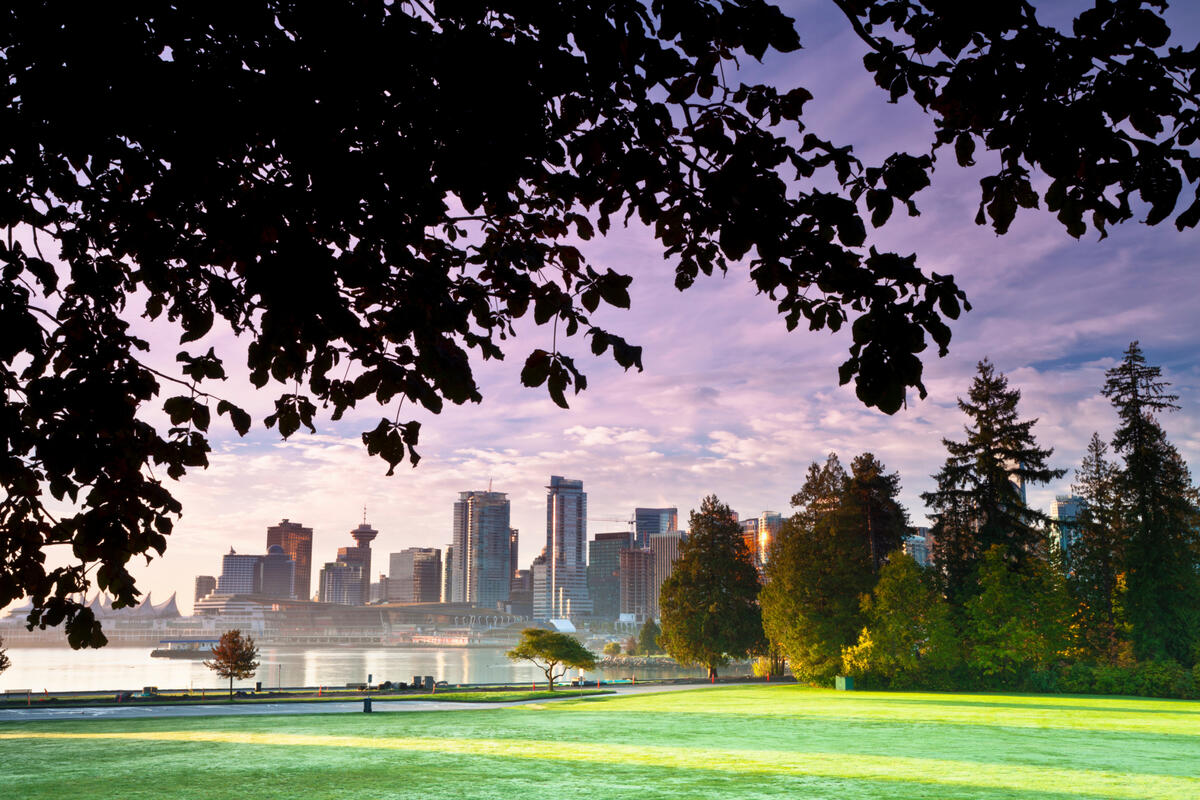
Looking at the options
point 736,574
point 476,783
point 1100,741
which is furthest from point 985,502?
point 476,783

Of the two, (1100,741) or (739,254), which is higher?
(739,254)

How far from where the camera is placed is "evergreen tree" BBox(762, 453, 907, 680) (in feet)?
194

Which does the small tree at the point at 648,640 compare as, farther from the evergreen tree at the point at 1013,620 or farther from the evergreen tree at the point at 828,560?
the evergreen tree at the point at 1013,620

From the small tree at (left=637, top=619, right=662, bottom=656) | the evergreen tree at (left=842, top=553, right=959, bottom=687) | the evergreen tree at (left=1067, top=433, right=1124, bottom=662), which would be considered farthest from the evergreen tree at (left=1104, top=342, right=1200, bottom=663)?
the small tree at (left=637, top=619, right=662, bottom=656)

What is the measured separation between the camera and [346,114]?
4035 millimetres

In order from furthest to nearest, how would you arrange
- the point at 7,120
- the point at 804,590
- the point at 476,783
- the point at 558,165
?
the point at 804,590
the point at 476,783
the point at 558,165
the point at 7,120

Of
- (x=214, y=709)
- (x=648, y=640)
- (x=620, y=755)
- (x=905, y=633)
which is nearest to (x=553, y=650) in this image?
(x=905, y=633)

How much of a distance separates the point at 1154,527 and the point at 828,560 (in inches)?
845

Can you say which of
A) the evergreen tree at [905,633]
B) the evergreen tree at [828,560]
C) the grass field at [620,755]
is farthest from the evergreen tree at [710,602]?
the grass field at [620,755]

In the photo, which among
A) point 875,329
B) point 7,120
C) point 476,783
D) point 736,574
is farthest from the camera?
point 736,574

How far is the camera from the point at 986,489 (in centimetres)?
6250

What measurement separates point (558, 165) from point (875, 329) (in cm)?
214

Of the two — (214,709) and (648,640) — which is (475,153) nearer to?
(214,709)

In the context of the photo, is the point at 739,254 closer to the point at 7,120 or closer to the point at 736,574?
the point at 7,120
